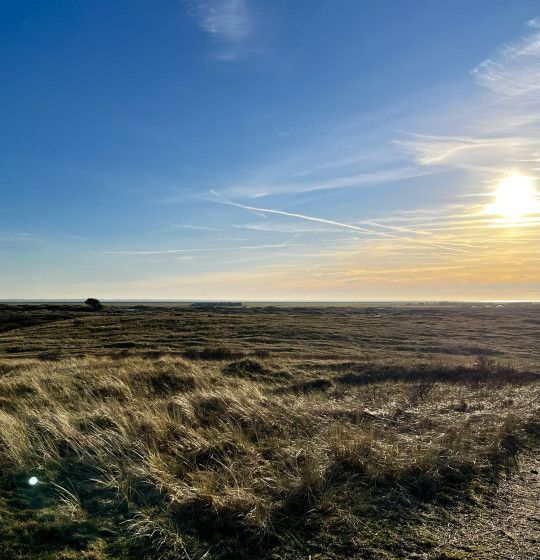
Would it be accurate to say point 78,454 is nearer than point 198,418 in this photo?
Yes

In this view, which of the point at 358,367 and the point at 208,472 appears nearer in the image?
the point at 208,472

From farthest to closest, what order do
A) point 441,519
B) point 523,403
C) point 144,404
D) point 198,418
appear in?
point 523,403, point 144,404, point 198,418, point 441,519

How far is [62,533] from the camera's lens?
5.09 meters

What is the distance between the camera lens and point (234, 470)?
679cm

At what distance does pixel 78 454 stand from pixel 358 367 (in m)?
15.4

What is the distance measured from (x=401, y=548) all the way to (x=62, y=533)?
A: 382cm

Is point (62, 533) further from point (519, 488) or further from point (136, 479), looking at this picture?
point (519, 488)

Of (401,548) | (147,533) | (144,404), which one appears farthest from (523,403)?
(147,533)

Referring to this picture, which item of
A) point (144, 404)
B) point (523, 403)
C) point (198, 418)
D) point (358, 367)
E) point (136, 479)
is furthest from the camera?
point (358, 367)

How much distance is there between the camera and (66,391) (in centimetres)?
1194

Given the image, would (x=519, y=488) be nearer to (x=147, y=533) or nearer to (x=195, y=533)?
(x=195, y=533)

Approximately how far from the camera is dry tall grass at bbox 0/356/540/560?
518cm

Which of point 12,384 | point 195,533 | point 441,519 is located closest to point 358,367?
point 12,384

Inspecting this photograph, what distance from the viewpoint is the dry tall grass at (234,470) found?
5180 mm
